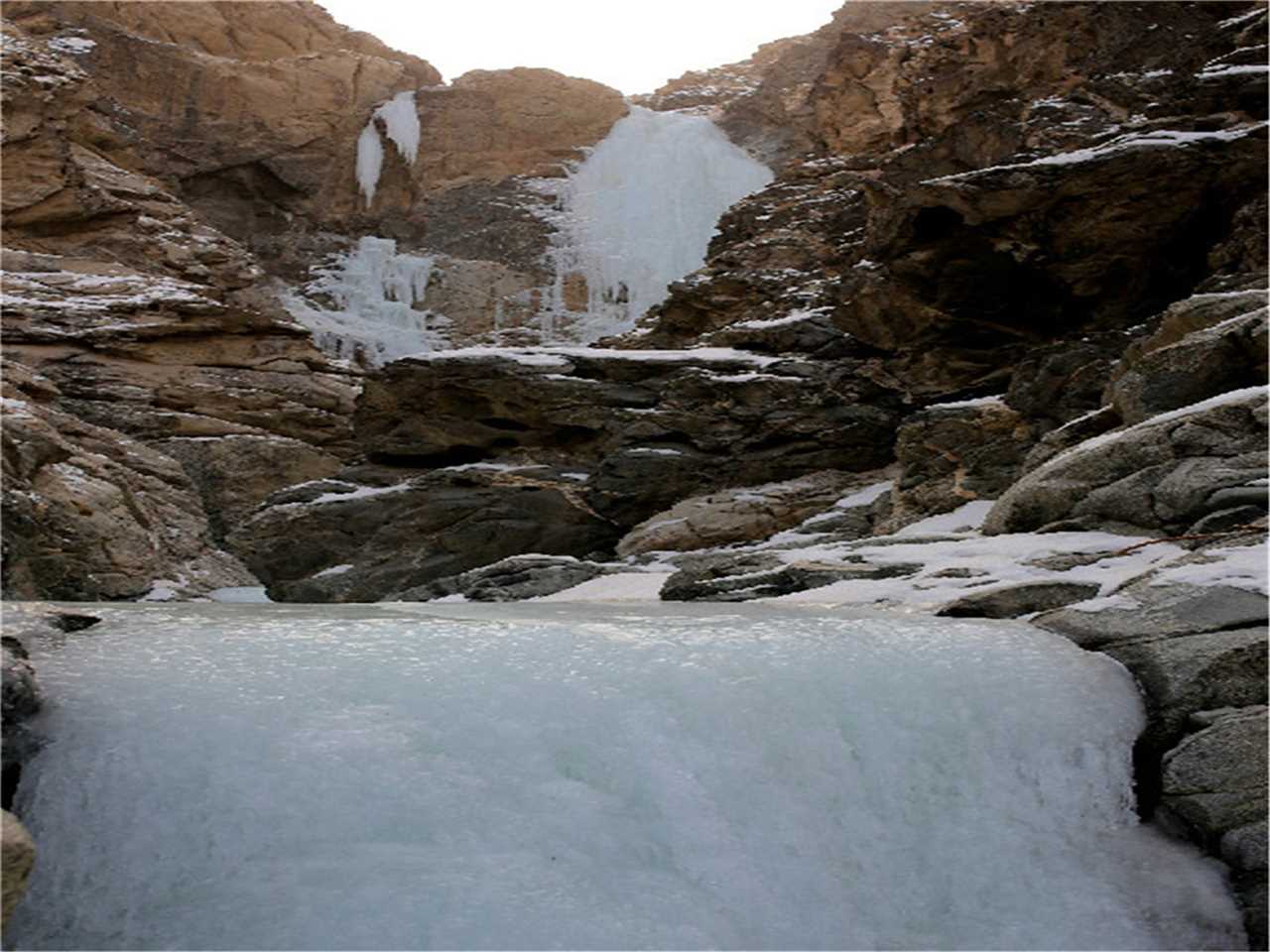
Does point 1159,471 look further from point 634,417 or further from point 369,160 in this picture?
point 369,160

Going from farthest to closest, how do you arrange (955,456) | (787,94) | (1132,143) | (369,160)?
(787,94) → (369,160) → (1132,143) → (955,456)

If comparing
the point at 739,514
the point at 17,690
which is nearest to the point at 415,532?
the point at 739,514

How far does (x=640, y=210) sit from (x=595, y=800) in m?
37.6

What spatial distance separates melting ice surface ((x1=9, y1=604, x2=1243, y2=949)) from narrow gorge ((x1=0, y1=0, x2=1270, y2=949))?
21mm

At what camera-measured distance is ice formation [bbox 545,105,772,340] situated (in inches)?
1475

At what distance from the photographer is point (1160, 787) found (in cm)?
468

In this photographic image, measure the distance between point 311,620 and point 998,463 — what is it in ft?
33.0

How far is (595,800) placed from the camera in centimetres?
430

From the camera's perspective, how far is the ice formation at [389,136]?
133ft

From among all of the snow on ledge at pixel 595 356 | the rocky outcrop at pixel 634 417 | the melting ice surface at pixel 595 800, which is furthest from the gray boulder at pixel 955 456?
the melting ice surface at pixel 595 800

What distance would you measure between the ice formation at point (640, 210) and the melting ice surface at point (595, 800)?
1245 inches

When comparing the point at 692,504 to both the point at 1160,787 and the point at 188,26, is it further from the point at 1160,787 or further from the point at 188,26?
the point at 188,26

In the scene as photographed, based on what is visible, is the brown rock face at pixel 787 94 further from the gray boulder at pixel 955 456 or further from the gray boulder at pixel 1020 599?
the gray boulder at pixel 1020 599

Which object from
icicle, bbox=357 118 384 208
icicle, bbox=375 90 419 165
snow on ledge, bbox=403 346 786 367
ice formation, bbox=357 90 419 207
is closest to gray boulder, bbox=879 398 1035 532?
snow on ledge, bbox=403 346 786 367
